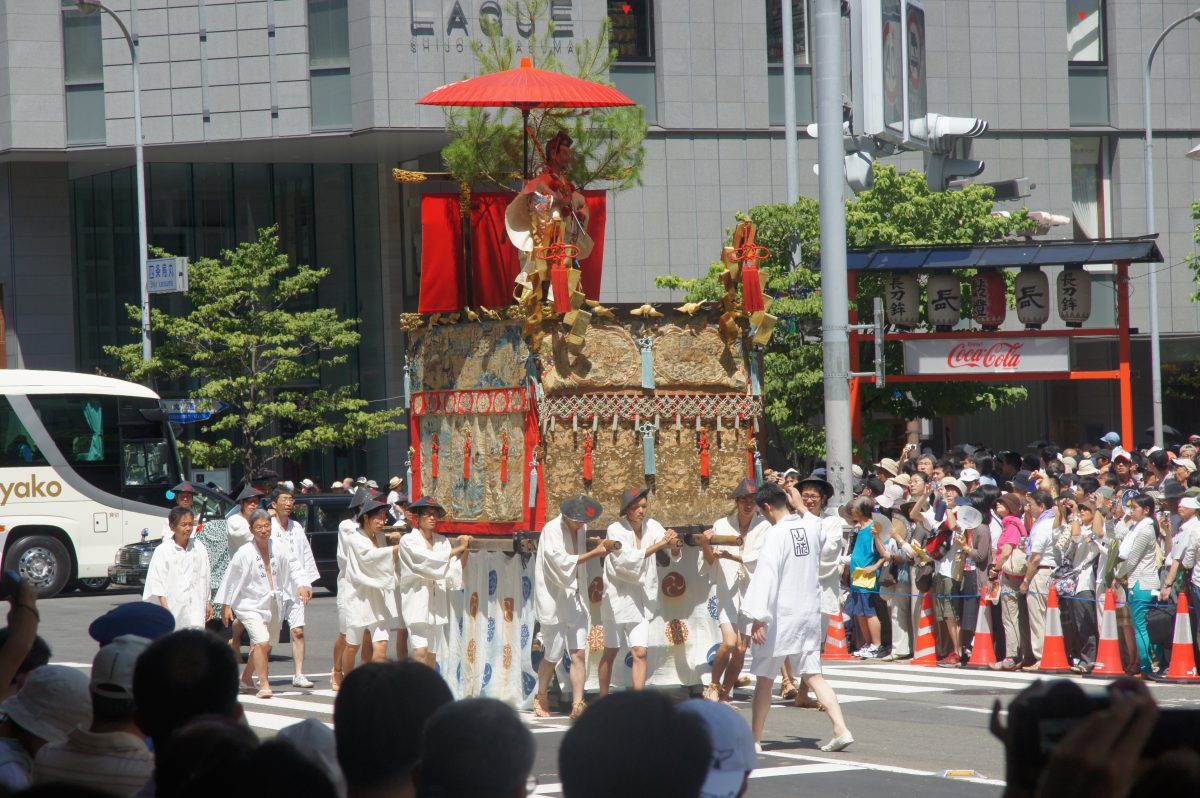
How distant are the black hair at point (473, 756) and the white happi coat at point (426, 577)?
1013 centimetres

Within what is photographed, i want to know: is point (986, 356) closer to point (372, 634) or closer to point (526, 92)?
point (526, 92)

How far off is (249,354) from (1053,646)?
22.0 meters

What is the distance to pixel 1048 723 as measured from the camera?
296cm

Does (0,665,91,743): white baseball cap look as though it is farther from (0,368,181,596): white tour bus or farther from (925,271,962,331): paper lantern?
(0,368,181,596): white tour bus

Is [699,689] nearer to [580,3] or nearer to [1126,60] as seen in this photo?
[580,3]

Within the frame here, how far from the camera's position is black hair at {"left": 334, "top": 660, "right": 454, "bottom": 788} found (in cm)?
382

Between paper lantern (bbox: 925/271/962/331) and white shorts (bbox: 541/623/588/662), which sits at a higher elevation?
paper lantern (bbox: 925/271/962/331)

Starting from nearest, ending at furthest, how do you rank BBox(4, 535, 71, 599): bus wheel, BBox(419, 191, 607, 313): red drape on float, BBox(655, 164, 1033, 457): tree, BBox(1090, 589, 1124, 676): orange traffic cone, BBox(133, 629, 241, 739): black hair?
BBox(133, 629, 241, 739): black hair, BBox(1090, 589, 1124, 676): orange traffic cone, BBox(419, 191, 607, 313): red drape on float, BBox(4, 535, 71, 599): bus wheel, BBox(655, 164, 1033, 457): tree

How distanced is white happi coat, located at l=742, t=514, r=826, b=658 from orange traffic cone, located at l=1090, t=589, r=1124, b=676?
16.0 feet

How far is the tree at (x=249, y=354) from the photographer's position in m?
32.1

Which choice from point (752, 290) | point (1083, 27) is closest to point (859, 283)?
point (1083, 27)

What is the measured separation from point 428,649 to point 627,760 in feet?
36.5

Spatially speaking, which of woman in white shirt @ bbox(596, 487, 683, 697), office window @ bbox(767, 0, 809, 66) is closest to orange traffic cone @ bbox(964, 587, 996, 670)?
woman in white shirt @ bbox(596, 487, 683, 697)

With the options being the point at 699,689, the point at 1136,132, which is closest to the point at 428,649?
the point at 699,689
